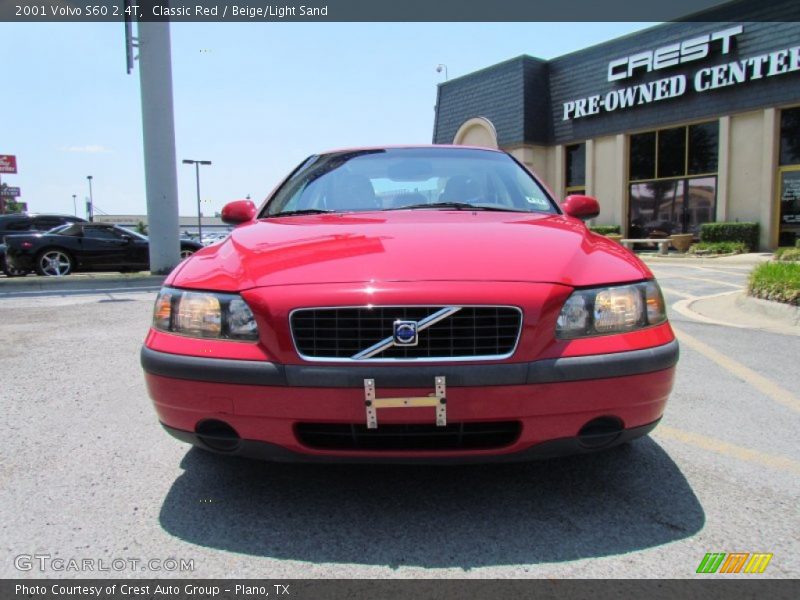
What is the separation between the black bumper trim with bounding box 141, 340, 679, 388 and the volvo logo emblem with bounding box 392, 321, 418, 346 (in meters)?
0.08

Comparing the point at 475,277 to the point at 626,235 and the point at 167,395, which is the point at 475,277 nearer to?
the point at 167,395

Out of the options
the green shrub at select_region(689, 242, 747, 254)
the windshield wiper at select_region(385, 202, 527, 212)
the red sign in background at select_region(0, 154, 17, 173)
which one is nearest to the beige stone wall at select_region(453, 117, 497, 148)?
the green shrub at select_region(689, 242, 747, 254)

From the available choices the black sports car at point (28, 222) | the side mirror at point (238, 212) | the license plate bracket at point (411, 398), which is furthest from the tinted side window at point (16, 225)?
the license plate bracket at point (411, 398)

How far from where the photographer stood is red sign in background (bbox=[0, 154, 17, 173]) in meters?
44.5

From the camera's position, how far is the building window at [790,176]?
54.4 feet

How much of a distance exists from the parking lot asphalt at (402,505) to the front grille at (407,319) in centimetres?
63

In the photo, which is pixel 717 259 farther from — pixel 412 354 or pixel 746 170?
pixel 412 354

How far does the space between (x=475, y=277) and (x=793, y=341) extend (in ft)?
15.3

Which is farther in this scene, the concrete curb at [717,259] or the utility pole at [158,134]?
the concrete curb at [717,259]

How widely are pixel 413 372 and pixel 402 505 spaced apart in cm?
65

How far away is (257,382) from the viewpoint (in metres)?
1.96

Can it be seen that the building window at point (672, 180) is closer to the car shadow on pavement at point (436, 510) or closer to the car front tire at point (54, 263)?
the car front tire at point (54, 263)

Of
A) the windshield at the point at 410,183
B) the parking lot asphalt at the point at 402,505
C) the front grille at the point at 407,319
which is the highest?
the windshield at the point at 410,183

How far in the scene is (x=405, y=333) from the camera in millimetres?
1920
